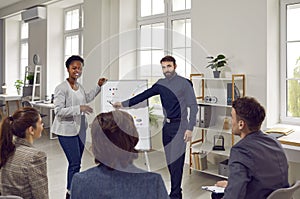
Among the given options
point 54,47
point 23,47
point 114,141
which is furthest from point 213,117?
point 23,47

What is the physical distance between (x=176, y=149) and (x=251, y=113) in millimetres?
1511

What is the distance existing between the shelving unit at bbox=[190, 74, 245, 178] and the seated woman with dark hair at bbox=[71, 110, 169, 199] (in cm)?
254

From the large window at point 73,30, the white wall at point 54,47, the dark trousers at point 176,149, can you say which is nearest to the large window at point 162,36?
the dark trousers at point 176,149

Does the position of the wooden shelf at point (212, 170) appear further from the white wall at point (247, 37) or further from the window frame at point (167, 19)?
the window frame at point (167, 19)

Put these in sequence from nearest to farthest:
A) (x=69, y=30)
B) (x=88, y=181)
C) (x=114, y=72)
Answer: (x=88, y=181) → (x=114, y=72) → (x=69, y=30)

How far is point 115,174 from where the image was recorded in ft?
3.76

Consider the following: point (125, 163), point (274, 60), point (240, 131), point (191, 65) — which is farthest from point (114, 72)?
point (125, 163)

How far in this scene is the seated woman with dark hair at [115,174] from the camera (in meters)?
1.13

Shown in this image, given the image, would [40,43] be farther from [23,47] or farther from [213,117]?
[213,117]

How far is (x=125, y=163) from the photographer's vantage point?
1165 millimetres

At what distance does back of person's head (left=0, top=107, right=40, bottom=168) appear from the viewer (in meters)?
1.68

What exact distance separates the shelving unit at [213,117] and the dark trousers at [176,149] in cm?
78

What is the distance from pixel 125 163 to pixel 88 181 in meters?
0.15

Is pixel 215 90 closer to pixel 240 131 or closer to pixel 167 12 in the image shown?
pixel 167 12
